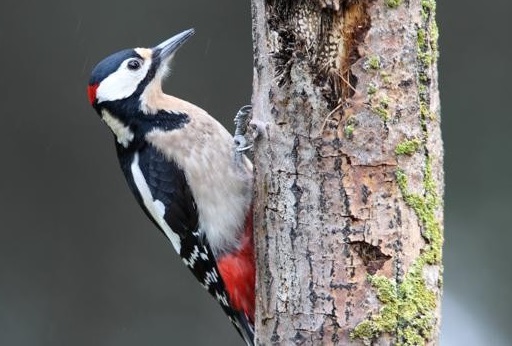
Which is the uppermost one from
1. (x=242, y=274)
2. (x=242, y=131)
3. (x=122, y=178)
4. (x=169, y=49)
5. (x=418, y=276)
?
(x=122, y=178)

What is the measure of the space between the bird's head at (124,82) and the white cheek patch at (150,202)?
6.7 inches

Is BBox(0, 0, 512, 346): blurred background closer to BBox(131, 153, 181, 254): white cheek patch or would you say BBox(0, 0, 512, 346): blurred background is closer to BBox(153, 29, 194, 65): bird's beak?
BBox(153, 29, 194, 65): bird's beak

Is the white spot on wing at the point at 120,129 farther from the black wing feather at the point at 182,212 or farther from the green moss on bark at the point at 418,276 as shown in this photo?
the green moss on bark at the point at 418,276

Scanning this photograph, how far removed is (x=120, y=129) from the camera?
317 cm

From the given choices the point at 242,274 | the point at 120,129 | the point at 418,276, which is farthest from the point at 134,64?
the point at 418,276

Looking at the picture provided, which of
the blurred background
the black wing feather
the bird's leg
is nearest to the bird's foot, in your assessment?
the bird's leg

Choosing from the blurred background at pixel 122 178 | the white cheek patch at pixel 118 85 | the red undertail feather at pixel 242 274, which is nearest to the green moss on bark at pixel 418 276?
the red undertail feather at pixel 242 274

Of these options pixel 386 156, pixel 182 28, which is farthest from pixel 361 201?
pixel 182 28

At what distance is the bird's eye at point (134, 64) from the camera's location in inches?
125

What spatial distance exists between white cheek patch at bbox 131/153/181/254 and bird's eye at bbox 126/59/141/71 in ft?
0.92

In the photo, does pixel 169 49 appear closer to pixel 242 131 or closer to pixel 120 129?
pixel 120 129

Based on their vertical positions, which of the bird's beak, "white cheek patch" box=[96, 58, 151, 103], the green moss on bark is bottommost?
the green moss on bark

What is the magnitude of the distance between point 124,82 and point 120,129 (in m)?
0.15

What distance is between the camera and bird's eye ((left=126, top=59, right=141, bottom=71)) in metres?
3.18
